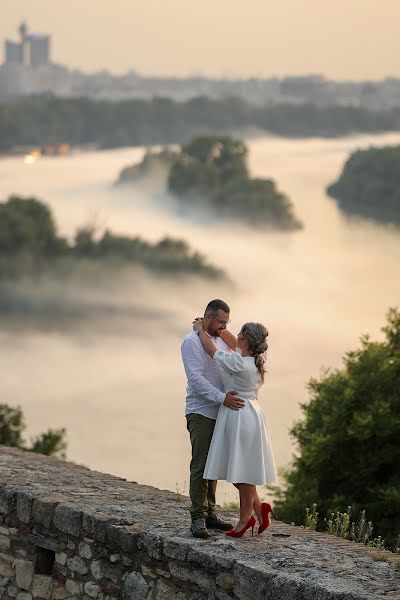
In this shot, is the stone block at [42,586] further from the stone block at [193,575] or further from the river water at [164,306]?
the river water at [164,306]

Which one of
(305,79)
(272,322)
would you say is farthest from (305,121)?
(272,322)

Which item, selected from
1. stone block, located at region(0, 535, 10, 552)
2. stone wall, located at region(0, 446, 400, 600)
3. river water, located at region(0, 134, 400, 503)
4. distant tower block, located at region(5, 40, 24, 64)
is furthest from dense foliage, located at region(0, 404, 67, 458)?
distant tower block, located at region(5, 40, 24, 64)

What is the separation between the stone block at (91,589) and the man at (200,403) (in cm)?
90

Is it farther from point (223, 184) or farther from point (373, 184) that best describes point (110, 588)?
point (373, 184)

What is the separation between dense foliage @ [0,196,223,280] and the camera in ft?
256

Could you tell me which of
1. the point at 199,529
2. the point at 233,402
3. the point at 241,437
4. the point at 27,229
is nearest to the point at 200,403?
the point at 233,402

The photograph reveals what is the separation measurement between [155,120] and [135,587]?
415 feet

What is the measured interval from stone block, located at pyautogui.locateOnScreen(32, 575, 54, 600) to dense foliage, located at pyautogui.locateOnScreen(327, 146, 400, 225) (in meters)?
88.4

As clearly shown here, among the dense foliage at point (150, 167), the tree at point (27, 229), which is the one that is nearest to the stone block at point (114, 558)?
the tree at point (27, 229)

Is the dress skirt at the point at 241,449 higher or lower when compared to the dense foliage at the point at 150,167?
lower

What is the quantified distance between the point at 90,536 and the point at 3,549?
39.7 inches

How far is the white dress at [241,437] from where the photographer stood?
834 cm

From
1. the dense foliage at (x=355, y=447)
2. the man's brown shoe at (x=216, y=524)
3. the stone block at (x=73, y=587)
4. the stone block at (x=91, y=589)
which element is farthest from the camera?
the dense foliage at (x=355, y=447)

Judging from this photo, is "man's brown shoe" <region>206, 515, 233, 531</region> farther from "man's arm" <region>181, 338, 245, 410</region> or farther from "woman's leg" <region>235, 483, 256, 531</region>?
"man's arm" <region>181, 338, 245, 410</region>
